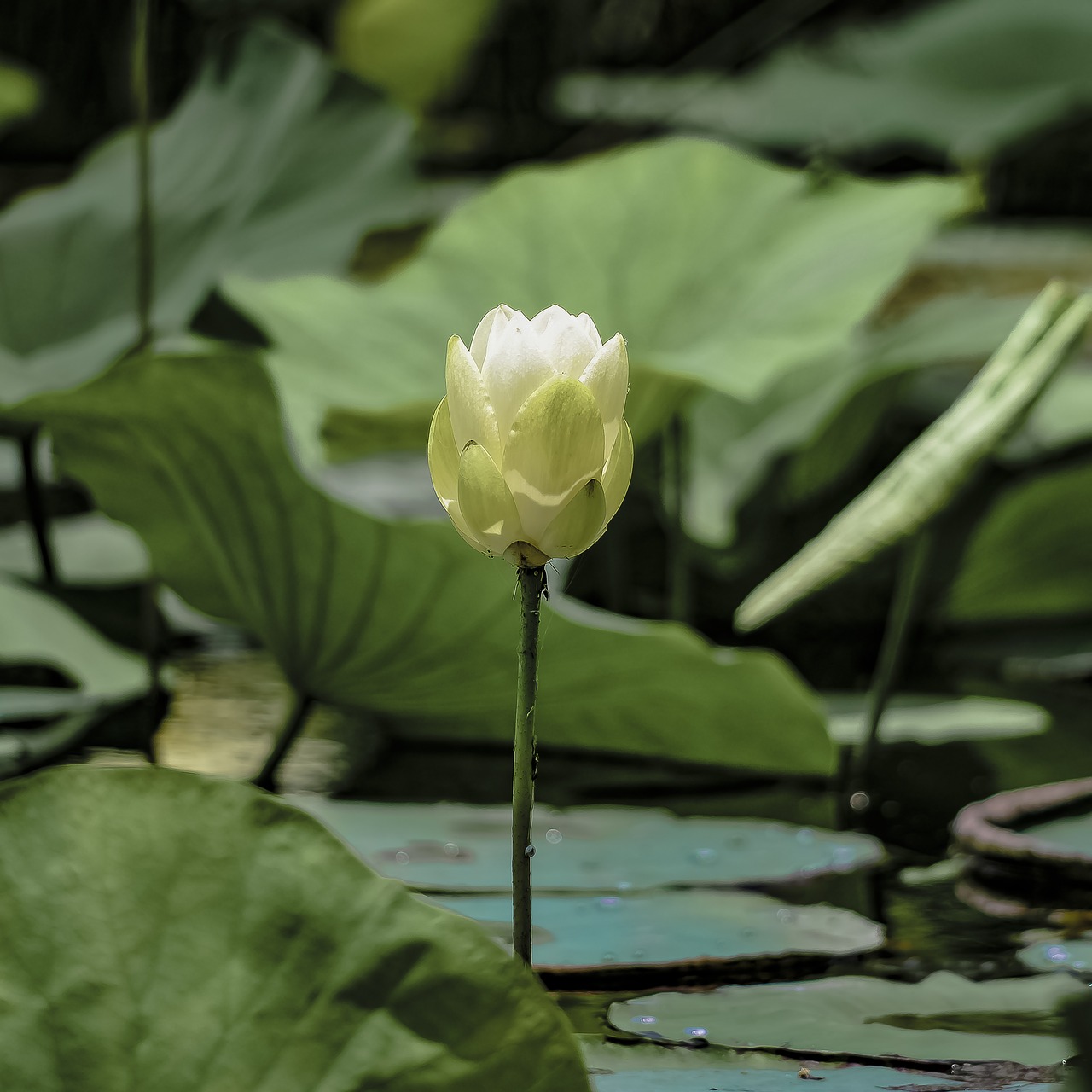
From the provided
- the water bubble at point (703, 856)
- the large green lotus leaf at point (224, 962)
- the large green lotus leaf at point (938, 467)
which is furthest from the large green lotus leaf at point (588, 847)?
the large green lotus leaf at point (224, 962)

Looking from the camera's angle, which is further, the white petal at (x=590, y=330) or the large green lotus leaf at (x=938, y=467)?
the large green lotus leaf at (x=938, y=467)

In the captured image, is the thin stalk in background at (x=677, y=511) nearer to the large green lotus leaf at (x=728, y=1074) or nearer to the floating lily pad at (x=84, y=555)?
the floating lily pad at (x=84, y=555)

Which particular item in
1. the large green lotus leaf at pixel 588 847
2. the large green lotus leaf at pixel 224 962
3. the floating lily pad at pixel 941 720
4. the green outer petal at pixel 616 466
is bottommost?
the large green lotus leaf at pixel 588 847

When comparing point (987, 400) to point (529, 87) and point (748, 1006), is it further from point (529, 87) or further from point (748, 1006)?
point (529, 87)

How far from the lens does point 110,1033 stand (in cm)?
26

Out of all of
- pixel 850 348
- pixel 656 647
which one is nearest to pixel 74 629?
pixel 656 647

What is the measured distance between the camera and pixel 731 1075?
32cm

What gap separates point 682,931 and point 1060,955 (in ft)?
0.40

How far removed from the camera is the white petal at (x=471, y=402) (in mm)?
278

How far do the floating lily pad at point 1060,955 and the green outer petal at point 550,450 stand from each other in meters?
0.25

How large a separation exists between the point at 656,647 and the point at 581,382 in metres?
0.28

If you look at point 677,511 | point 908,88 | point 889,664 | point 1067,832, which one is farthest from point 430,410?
point 908,88

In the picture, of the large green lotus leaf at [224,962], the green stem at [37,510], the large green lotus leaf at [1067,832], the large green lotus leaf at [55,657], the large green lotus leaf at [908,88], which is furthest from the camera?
the large green lotus leaf at [908,88]

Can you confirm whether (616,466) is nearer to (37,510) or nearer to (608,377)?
(608,377)
